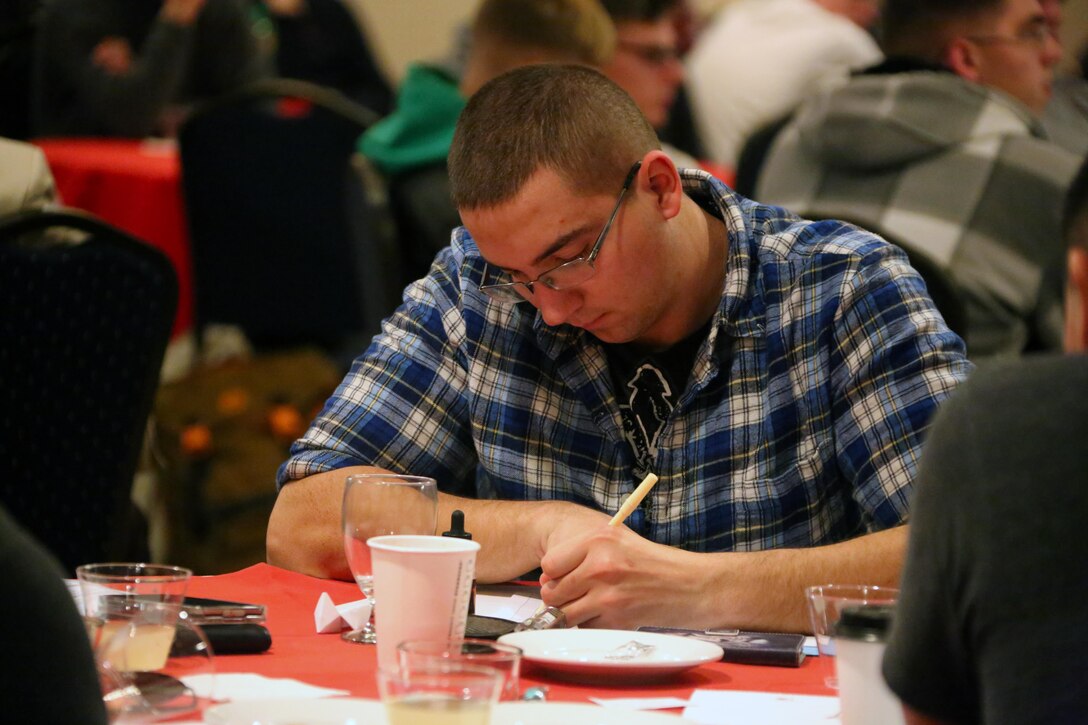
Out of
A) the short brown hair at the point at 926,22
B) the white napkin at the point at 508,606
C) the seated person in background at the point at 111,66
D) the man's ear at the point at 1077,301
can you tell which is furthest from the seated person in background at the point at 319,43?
the man's ear at the point at 1077,301

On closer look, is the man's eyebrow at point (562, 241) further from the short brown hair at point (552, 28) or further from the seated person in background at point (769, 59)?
the seated person in background at point (769, 59)

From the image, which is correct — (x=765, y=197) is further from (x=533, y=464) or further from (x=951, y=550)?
(x=951, y=550)

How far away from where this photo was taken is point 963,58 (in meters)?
3.67

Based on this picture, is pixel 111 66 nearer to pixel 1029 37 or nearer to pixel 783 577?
pixel 1029 37

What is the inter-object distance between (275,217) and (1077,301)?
3.89 metres

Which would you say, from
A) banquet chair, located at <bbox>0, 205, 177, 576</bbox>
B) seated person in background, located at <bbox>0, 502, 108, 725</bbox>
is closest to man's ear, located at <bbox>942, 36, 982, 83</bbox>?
banquet chair, located at <bbox>0, 205, 177, 576</bbox>

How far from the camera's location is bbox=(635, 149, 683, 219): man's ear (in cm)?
203

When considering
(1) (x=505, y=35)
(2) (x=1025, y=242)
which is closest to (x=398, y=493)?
(2) (x=1025, y=242)

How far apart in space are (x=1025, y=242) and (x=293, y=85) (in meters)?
2.45

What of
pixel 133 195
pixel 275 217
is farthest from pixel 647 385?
pixel 133 195

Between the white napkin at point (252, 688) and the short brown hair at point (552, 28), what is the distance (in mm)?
2612

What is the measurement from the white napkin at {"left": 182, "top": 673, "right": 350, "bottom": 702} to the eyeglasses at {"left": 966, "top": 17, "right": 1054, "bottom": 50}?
9.49ft

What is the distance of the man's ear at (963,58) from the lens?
3.65 metres

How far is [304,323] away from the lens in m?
4.74
